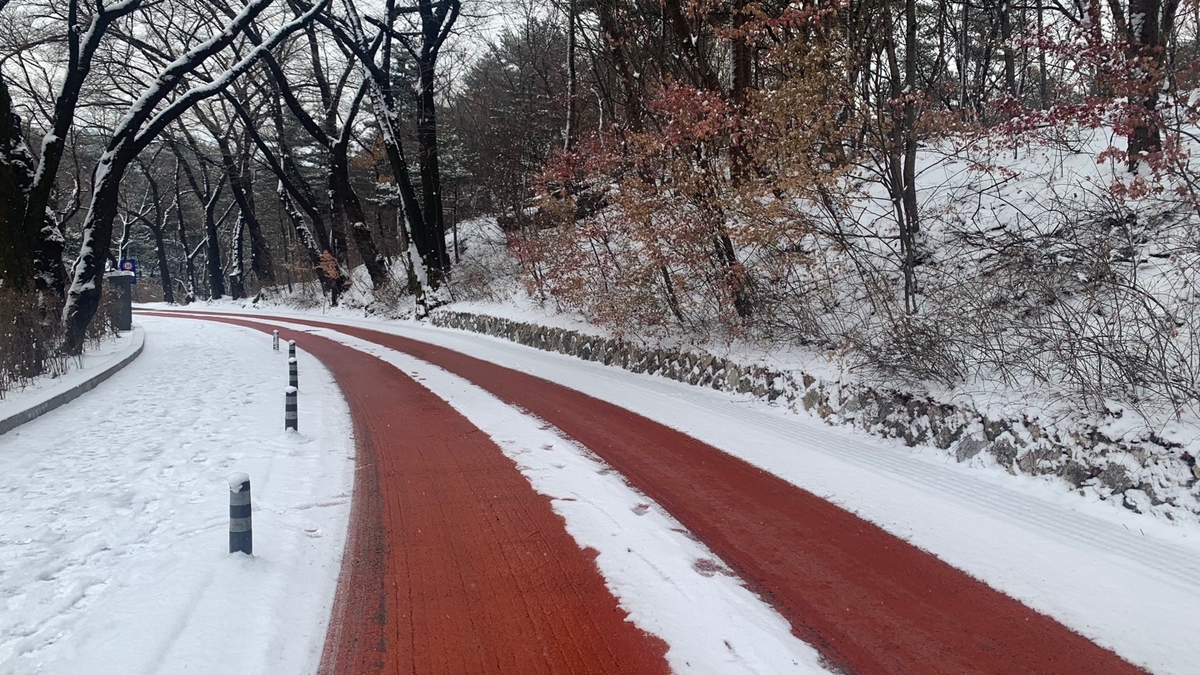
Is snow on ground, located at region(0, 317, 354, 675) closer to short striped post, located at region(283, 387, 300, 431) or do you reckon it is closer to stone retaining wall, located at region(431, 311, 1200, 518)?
short striped post, located at region(283, 387, 300, 431)

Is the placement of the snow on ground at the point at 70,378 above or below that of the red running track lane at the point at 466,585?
above

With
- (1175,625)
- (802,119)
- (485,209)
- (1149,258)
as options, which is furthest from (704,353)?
(485,209)

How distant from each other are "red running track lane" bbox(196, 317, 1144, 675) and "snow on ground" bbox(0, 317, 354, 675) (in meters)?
2.84

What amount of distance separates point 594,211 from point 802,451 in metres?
8.72

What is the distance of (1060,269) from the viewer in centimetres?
773

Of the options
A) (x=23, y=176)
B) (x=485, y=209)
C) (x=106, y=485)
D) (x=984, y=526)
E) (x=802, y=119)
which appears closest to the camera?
(x=984, y=526)

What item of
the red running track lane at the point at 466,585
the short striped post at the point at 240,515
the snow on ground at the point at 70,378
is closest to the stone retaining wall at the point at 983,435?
the red running track lane at the point at 466,585

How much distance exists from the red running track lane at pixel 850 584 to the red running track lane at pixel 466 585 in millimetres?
1062

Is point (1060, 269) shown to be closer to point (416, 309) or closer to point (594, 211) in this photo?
point (594, 211)

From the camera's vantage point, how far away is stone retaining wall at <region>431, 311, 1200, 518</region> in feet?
17.3

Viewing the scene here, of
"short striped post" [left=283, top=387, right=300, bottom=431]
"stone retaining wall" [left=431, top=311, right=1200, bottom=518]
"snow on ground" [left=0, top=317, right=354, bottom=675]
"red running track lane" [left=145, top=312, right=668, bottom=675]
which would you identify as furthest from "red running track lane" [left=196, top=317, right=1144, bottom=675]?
"short striped post" [left=283, top=387, right=300, bottom=431]

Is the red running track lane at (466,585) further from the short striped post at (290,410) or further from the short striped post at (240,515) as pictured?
the short striped post at (290,410)

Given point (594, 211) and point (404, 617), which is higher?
point (594, 211)

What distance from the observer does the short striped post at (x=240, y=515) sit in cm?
475
